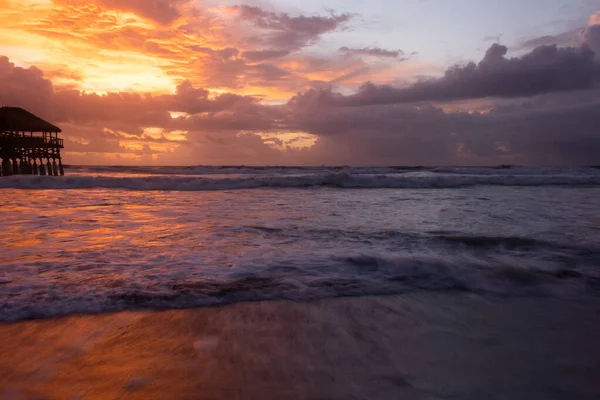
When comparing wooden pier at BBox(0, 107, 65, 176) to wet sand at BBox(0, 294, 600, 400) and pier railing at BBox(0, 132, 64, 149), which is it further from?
wet sand at BBox(0, 294, 600, 400)

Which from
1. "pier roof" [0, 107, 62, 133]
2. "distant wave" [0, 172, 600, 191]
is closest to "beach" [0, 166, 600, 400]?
"distant wave" [0, 172, 600, 191]

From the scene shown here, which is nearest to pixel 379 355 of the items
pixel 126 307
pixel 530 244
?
pixel 126 307

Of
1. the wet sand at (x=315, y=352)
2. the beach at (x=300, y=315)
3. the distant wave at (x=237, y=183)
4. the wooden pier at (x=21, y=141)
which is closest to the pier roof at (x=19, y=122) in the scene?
the wooden pier at (x=21, y=141)

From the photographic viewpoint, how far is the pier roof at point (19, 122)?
29.8 metres

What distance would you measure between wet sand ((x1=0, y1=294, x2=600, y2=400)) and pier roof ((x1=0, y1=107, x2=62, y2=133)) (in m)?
34.2

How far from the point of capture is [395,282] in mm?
4492

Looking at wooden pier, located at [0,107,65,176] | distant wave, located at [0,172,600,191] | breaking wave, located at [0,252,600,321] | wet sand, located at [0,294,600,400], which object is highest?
wooden pier, located at [0,107,65,176]

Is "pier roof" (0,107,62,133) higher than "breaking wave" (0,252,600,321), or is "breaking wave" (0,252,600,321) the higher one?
"pier roof" (0,107,62,133)

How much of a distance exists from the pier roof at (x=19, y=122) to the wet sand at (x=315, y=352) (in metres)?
34.2

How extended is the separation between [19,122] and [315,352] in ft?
119

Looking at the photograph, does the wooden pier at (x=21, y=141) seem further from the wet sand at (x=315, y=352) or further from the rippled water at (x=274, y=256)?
the wet sand at (x=315, y=352)

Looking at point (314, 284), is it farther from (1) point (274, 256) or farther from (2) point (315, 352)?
(2) point (315, 352)

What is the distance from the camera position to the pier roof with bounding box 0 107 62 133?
97.6 feet

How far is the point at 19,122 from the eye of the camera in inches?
1192
